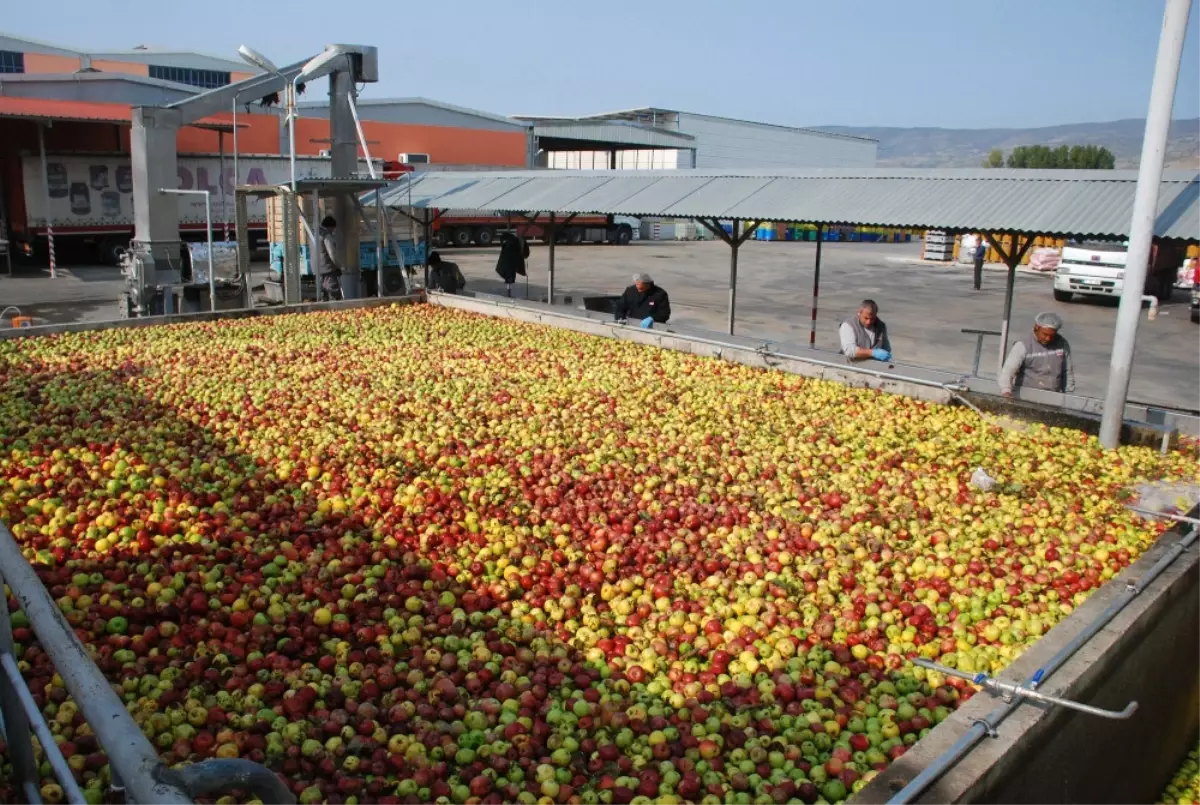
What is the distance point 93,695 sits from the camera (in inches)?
94.8

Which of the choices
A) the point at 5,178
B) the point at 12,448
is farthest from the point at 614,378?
the point at 5,178

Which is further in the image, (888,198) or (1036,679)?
(888,198)

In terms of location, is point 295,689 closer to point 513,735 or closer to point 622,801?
point 513,735

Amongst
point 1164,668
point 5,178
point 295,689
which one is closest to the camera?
point 295,689

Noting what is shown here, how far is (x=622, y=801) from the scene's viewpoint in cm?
383

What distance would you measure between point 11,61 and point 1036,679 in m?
59.9

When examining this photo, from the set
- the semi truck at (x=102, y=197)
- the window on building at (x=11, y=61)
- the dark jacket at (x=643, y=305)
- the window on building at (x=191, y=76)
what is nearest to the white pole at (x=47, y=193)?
the semi truck at (x=102, y=197)

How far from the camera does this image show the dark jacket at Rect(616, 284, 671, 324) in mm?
14531

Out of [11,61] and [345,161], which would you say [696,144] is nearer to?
[11,61]

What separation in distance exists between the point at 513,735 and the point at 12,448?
6.07m

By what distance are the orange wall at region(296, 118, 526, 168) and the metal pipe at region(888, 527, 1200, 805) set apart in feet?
119

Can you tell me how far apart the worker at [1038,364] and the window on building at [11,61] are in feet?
185

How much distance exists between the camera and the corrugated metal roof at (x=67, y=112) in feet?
85.4

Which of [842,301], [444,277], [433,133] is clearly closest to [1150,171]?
[444,277]
